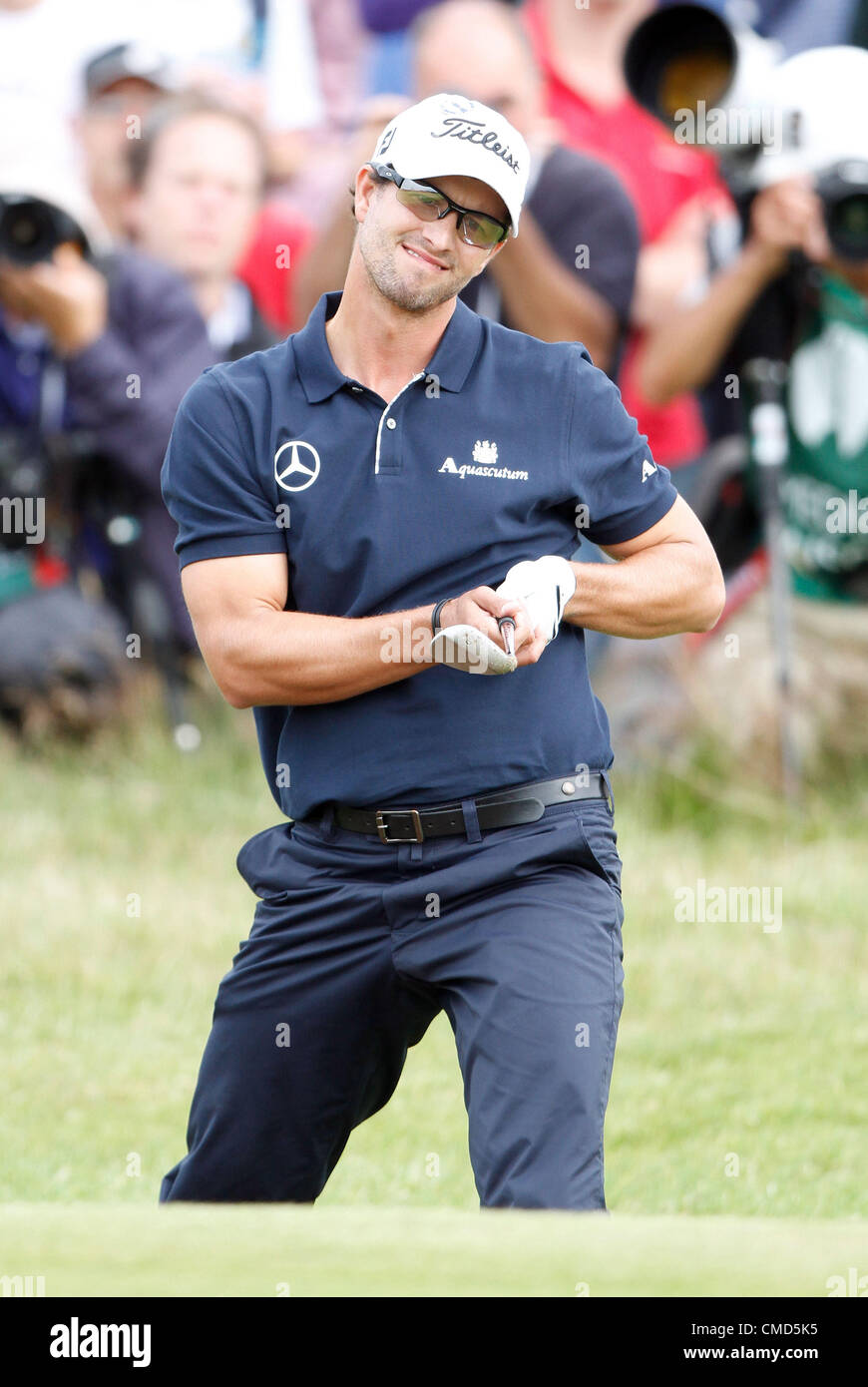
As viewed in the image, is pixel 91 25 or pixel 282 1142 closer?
pixel 282 1142

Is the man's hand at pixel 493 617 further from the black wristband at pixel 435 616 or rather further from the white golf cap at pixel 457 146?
the white golf cap at pixel 457 146

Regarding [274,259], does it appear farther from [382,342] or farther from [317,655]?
[317,655]

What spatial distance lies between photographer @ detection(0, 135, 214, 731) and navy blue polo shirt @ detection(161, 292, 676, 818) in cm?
460

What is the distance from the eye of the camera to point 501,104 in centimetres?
735

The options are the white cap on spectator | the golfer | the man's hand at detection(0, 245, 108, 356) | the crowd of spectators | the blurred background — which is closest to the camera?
the golfer

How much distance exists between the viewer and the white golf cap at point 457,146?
3203 millimetres

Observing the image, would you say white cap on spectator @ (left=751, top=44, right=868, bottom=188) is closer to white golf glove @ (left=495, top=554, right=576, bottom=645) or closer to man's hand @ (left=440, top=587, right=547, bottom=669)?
white golf glove @ (left=495, top=554, right=576, bottom=645)

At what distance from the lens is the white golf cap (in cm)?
320

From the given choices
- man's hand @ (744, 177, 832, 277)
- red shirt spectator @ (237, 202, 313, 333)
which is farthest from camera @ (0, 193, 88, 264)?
man's hand @ (744, 177, 832, 277)

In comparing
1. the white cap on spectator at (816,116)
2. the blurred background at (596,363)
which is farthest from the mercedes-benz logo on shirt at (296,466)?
the white cap on spectator at (816,116)

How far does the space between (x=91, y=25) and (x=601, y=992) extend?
791cm

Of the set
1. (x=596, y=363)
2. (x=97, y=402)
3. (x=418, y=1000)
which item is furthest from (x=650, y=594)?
(x=97, y=402)

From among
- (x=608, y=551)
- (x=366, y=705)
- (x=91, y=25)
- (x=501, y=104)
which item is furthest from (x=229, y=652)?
(x=91, y=25)

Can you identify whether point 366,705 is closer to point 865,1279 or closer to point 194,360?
point 865,1279
